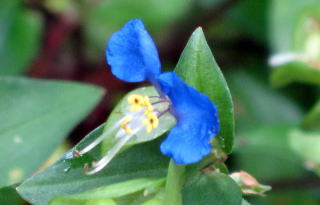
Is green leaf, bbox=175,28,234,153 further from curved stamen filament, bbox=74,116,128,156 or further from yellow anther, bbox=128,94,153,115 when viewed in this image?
curved stamen filament, bbox=74,116,128,156

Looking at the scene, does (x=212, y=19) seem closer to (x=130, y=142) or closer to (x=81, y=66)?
(x=81, y=66)

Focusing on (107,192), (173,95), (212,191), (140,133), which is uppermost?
(173,95)

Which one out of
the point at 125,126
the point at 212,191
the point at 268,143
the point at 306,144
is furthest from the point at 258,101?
the point at 125,126

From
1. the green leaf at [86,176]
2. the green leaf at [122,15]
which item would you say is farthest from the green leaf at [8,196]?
the green leaf at [122,15]

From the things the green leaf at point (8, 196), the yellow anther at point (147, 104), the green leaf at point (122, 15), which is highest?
the green leaf at point (122, 15)

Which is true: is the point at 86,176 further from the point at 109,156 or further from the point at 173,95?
the point at 173,95

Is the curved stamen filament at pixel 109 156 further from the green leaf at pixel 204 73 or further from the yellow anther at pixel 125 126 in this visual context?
the green leaf at pixel 204 73
